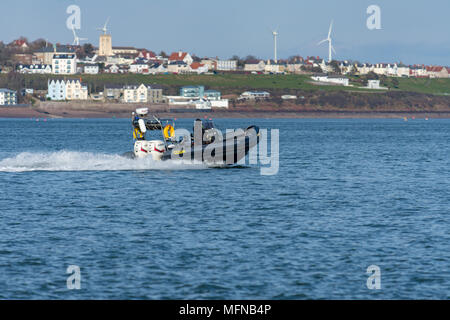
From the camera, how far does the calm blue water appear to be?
52.8ft

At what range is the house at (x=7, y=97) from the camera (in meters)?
187

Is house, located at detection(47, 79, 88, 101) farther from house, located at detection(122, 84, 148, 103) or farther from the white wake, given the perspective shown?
the white wake

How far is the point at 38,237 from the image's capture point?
20.7 meters

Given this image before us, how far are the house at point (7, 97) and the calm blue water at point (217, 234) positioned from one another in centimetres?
15605

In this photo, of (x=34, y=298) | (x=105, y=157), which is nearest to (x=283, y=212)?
(x=34, y=298)

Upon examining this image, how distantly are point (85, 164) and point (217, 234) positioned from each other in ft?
65.5

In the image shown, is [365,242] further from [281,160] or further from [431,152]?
[431,152]

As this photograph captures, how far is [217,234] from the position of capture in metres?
21.3

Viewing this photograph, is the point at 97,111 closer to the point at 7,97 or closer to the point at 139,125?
the point at 7,97

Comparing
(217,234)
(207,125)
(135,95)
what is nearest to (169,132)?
(207,125)

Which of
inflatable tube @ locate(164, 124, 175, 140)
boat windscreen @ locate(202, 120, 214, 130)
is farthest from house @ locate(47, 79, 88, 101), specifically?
inflatable tube @ locate(164, 124, 175, 140)

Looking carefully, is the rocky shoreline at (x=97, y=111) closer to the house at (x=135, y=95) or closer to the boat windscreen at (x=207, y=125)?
the house at (x=135, y=95)

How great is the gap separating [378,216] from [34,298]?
1326cm

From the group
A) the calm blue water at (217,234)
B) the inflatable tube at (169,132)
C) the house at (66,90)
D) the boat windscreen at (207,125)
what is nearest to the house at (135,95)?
the house at (66,90)
